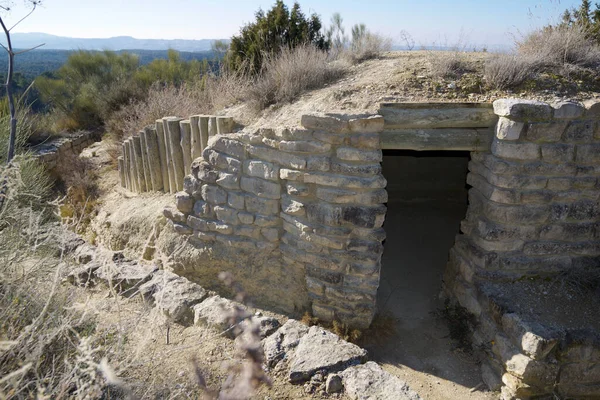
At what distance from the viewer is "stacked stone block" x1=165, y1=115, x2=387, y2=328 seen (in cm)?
371

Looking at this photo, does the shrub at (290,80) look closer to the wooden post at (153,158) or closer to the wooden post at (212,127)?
the wooden post at (212,127)

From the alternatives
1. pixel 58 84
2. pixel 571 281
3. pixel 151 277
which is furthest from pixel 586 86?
pixel 58 84

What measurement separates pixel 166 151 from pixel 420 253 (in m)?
3.59

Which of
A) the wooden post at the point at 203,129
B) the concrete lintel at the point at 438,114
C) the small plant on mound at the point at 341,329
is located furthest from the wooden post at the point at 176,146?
Result: the concrete lintel at the point at 438,114

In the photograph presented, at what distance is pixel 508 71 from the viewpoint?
4.00 m

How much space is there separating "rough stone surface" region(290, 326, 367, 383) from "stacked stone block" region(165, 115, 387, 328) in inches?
30.1

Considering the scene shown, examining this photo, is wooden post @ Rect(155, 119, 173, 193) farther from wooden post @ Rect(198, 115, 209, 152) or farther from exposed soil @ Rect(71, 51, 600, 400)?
wooden post @ Rect(198, 115, 209, 152)

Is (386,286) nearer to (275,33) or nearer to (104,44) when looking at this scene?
(275,33)

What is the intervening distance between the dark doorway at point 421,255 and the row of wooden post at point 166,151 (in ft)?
8.82

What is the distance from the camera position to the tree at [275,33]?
815 cm

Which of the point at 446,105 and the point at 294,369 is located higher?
the point at 446,105

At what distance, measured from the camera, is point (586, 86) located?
3979 mm

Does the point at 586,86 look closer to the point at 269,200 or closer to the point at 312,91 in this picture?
the point at 312,91

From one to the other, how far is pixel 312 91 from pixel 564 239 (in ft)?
9.43
